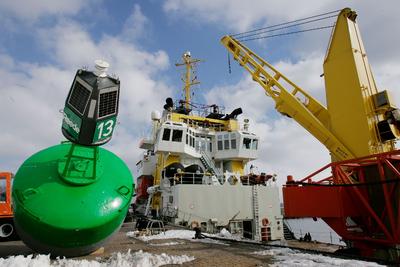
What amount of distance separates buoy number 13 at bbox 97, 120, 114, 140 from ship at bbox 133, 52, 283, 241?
1327 cm

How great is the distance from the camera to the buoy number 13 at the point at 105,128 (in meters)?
6.09

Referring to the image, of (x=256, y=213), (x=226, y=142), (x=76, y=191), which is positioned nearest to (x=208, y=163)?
(x=226, y=142)

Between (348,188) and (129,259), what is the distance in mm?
6933

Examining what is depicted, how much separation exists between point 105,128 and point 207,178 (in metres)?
14.6

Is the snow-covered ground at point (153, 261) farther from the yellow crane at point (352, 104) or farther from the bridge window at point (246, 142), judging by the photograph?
the bridge window at point (246, 142)

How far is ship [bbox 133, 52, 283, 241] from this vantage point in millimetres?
19328

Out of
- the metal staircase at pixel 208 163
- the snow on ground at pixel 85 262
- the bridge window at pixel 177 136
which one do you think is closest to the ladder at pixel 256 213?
the metal staircase at pixel 208 163

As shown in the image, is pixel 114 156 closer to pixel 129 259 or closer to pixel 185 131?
pixel 129 259

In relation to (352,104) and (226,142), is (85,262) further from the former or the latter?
(226,142)

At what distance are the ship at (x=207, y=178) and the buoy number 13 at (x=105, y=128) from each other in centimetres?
1327

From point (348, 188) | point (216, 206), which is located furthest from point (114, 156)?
point (216, 206)

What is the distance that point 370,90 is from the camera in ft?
39.8

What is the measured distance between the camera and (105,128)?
20.3ft

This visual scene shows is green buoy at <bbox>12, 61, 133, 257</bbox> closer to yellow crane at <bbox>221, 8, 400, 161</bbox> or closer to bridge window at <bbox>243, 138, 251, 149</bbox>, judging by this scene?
yellow crane at <bbox>221, 8, 400, 161</bbox>
